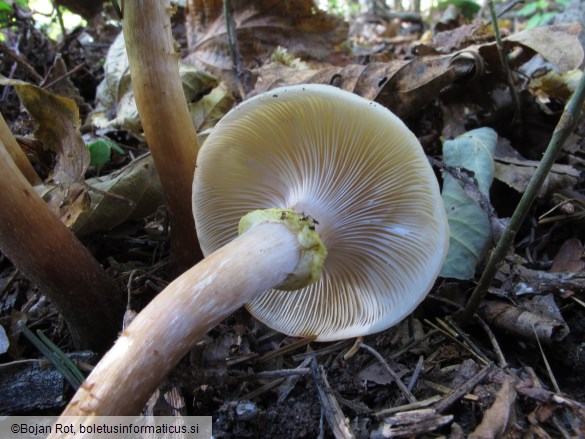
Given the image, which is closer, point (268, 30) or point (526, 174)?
point (526, 174)

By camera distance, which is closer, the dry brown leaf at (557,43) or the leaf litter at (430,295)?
the leaf litter at (430,295)

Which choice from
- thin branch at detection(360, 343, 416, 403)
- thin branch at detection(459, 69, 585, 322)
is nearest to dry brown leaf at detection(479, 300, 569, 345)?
thin branch at detection(459, 69, 585, 322)

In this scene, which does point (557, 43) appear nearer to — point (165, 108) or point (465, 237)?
point (465, 237)

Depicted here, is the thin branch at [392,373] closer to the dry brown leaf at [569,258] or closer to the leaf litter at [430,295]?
the leaf litter at [430,295]

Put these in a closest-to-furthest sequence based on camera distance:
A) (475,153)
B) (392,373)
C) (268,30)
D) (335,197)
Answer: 1. (392,373)
2. (335,197)
3. (475,153)
4. (268,30)

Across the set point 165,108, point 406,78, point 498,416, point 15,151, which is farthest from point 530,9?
point 15,151

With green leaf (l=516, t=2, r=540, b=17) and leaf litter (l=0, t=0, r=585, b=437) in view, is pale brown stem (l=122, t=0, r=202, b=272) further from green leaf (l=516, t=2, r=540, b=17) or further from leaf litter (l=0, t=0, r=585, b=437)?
green leaf (l=516, t=2, r=540, b=17)

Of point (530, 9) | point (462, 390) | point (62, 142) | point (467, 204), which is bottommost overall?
point (530, 9)

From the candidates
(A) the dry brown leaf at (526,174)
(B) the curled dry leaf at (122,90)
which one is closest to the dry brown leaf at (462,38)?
(A) the dry brown leaf at (526,174)
